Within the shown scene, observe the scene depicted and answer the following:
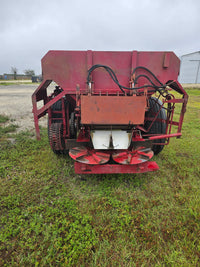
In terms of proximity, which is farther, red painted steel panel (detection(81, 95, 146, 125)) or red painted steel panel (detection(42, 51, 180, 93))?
red painted steel panel (detection(42, 51, 180, 93))

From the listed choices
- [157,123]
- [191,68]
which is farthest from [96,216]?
[191,68]

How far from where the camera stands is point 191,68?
95.1 feet

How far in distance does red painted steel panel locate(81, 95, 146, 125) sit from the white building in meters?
31.3

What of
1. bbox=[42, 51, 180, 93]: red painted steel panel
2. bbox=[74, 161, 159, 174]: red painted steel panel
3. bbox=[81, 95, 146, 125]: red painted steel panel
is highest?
bbox=[42, 51, 180, 93]: red painted steel panel

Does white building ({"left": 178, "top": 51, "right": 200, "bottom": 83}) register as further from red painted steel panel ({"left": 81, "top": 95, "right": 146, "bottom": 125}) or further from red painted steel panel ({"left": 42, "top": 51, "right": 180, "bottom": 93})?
red painted steel panel ({"left": 81, "top": 95, "right": 146, "bottom": 125})

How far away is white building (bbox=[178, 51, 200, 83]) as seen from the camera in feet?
91.7

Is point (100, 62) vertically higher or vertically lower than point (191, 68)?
lower

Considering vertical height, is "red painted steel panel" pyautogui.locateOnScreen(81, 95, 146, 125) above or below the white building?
below

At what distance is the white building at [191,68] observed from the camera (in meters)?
27.9


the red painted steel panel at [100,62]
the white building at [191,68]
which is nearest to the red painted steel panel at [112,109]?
the red painted steel panel at [100,62]

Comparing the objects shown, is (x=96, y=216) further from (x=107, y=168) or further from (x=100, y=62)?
(x=100, y=62)

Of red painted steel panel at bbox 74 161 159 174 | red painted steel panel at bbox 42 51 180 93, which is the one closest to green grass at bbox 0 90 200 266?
red painted steel panel at bbox 74 161 159 174

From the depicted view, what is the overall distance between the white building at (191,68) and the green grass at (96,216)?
3059 cm

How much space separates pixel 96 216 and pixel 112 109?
1.52 meters
